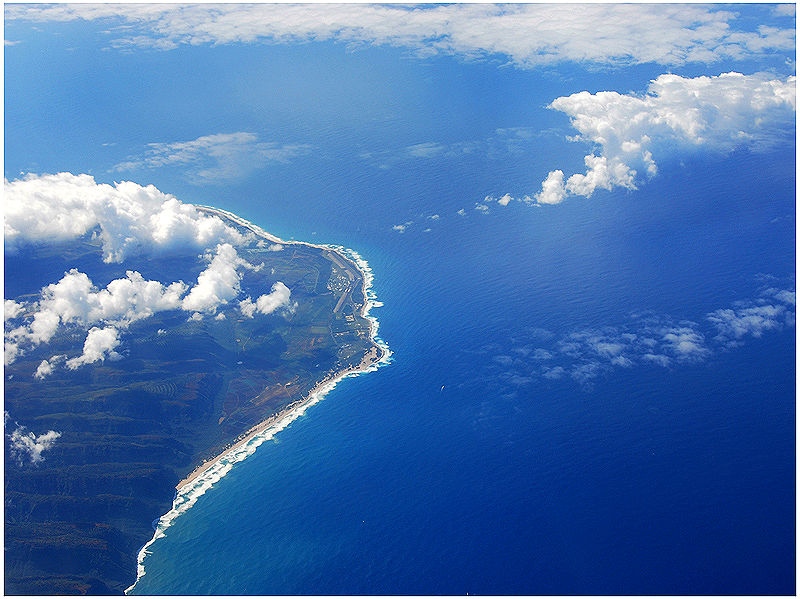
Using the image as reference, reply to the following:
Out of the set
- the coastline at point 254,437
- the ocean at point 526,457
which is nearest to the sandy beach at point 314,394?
the coastline at point 254,437

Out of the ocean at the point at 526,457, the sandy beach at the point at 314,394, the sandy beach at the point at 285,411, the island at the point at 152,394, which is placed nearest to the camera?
the ocean at the point at 526,457

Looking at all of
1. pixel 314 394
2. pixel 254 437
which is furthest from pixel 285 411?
pixel 254 437

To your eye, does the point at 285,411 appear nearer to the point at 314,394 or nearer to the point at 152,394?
the point at 314,394

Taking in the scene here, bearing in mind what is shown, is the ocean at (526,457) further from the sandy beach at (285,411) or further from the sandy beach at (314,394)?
the sandy beach at (285,411)

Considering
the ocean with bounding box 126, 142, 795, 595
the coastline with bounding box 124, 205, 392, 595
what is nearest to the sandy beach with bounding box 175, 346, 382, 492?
the coastline with bounding box 124, 205, 392, 595

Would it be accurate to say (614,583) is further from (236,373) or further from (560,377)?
(236,373)

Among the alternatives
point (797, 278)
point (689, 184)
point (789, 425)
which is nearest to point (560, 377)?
point (789, 425)
